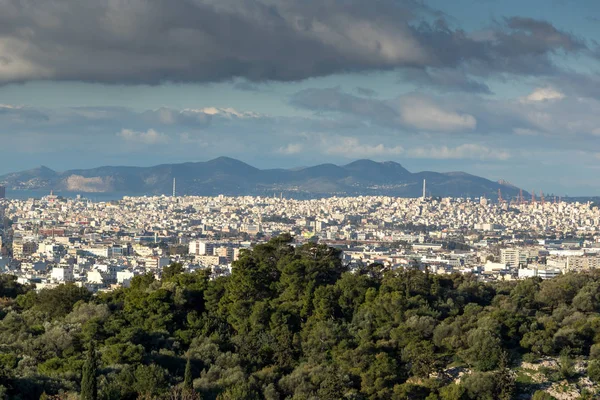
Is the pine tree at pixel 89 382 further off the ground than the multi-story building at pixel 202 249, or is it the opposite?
the pine tree at pixel 89 382

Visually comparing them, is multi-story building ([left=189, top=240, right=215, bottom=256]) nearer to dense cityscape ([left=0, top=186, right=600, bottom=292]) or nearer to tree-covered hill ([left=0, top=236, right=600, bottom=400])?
dense cityscape ([left=0, top=186, right=600, bottom=292])

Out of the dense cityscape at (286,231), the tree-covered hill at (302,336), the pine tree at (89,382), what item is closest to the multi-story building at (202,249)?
the dense cityscape at (286,231)

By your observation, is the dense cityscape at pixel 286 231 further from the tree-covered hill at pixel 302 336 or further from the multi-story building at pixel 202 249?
the tree-covered hill at pixel 302 336

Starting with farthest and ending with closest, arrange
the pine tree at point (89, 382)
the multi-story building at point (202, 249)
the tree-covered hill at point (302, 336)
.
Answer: the multi-story building at point (202, 249) → the tree-covered hill at point (302, 336) → the pine tree at point (89, 382)

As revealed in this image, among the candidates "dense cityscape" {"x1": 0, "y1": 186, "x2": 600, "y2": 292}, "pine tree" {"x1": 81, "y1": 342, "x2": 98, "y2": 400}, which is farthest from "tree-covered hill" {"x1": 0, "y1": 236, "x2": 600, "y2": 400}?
"dense cityscape" {"x1": 0, "y1": 186, "x2": 600, "y2": 292}

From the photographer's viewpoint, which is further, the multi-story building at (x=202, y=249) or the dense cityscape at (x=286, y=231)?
the multi-story building at (x=202, y=249)

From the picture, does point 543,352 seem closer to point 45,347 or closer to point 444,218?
point 45,347

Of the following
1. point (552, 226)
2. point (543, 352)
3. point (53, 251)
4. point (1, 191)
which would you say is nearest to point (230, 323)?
point (543, 352)

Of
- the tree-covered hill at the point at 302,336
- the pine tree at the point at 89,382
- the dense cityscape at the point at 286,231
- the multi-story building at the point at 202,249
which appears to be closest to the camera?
the pine tree at the point at 89,382

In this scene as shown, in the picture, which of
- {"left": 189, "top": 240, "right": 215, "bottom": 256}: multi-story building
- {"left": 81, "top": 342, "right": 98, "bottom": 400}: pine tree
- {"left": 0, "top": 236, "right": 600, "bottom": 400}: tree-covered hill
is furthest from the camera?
{"left": 189, "top": 240, "right": 215, "bottom": 256}: multi-story building
